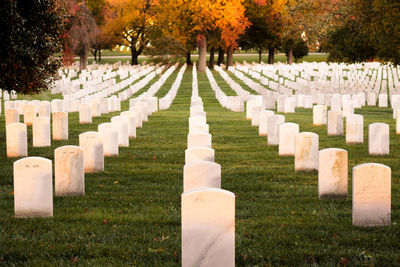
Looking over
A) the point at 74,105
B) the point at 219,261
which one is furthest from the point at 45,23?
the point at 74,105

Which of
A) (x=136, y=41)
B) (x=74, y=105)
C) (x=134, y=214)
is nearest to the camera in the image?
(x=134, y=214)

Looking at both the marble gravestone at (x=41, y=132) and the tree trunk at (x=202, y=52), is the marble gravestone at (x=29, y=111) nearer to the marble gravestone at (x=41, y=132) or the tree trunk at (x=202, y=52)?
the marble gravestone at (x=41, y=132)

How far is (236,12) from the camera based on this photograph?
5506 cm

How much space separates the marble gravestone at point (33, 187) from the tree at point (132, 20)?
63.1 m

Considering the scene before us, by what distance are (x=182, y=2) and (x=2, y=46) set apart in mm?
45558

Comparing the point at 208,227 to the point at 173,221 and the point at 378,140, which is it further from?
the point at 378,140

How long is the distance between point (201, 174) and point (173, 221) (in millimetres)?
675

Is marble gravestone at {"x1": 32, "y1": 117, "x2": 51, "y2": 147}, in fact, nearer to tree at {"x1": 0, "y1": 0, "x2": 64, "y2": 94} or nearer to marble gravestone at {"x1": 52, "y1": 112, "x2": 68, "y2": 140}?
tree at {"x1": 0, "y1": 0, "x2": 64, "y2": 94}

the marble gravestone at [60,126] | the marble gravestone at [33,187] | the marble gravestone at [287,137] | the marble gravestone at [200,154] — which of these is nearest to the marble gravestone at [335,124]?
the marble gravestone at [287,137]

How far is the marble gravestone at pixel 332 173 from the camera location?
8664 millimetres

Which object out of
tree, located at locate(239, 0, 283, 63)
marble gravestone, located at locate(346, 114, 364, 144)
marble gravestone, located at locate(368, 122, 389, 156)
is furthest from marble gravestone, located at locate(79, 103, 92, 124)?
tree, located at locate(239, 0, 283, 63)

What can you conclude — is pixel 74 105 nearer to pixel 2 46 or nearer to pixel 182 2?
pixel 2 46

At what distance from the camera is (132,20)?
71062 mm

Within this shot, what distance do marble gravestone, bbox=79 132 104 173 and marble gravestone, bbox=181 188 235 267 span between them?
5.44m
